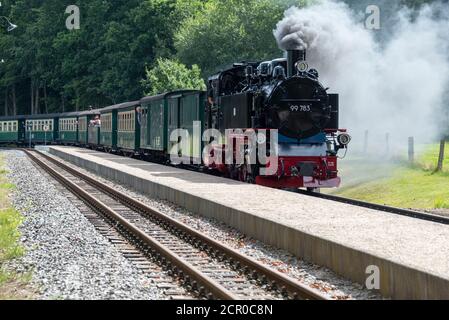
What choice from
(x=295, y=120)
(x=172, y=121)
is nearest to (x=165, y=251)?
(x=295, y=120)

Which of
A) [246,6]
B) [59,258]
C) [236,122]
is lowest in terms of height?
[59,258]

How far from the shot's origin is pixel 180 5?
70.2 meters

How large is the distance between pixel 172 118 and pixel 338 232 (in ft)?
65.9

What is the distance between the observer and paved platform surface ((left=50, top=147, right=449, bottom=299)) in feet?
29.2

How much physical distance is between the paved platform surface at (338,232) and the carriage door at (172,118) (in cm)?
944

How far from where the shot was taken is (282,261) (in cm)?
1174

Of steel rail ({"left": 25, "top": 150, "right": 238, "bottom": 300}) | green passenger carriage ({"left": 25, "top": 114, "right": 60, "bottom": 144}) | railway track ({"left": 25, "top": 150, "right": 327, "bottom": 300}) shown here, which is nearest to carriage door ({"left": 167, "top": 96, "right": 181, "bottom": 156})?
steel rail ({"left": 25, "top": 150, "right": 238, "bottom": 300})

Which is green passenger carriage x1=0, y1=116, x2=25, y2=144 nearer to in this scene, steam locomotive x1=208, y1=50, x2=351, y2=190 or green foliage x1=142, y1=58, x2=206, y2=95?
green foliage x1=142, y1=58, x2=206, y2=95

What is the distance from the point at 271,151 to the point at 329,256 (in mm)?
10466

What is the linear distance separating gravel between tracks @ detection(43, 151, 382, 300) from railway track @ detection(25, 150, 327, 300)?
0.37m

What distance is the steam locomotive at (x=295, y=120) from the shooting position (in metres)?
21.1

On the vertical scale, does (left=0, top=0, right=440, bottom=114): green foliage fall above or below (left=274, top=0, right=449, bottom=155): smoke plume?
above

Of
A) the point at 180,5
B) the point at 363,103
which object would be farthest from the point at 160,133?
the point at 180,5

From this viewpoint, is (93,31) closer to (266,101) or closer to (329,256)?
(266,101)
